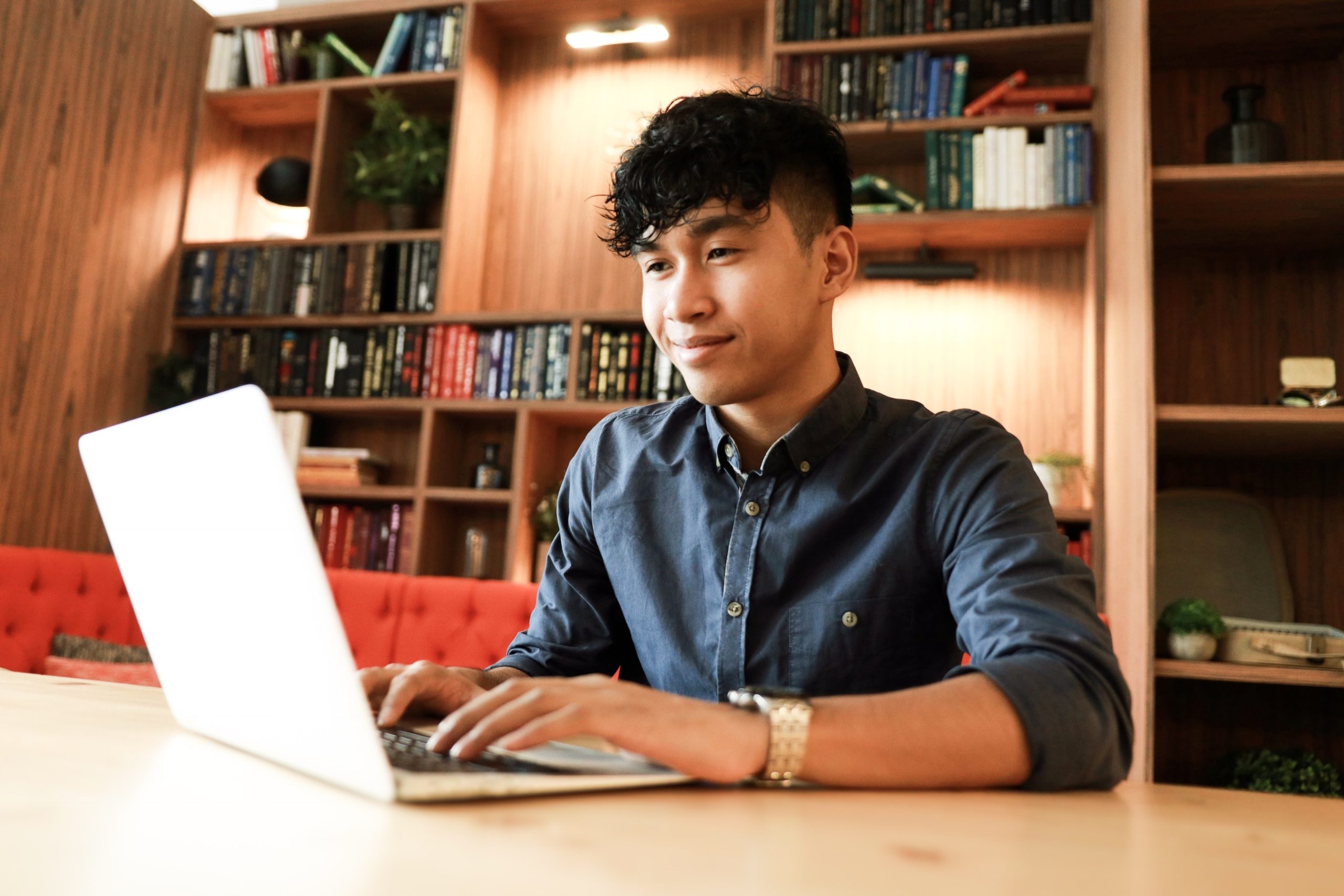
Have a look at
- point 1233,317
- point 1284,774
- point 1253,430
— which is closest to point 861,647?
point 1253,430

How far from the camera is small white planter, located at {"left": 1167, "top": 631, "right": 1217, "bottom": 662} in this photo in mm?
2254

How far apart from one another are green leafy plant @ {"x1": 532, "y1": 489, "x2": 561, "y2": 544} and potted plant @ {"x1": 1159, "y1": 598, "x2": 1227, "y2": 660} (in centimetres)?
186

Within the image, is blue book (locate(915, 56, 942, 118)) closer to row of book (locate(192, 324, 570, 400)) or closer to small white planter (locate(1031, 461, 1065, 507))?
small white planter (locate(1031, 461, 1065, 507))

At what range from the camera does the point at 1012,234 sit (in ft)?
10.3

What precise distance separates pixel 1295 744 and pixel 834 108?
2236 mm

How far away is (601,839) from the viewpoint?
1.51ft

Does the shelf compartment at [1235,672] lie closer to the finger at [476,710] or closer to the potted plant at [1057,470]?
the potted plant at [1057,470]

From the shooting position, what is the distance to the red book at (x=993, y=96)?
3.08 metres

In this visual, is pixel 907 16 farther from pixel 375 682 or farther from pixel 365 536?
pixel 375 682

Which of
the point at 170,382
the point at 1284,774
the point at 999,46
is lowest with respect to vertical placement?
the point at 1284,774

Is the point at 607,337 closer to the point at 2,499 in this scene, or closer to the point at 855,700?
the point at 2,499

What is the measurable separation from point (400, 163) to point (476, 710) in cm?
336

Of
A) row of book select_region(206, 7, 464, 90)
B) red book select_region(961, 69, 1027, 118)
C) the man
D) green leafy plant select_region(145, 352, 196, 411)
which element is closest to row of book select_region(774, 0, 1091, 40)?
red book select_region(961, 69, 1027, 118)

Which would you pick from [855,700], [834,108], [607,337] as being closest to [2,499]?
[607,337]
